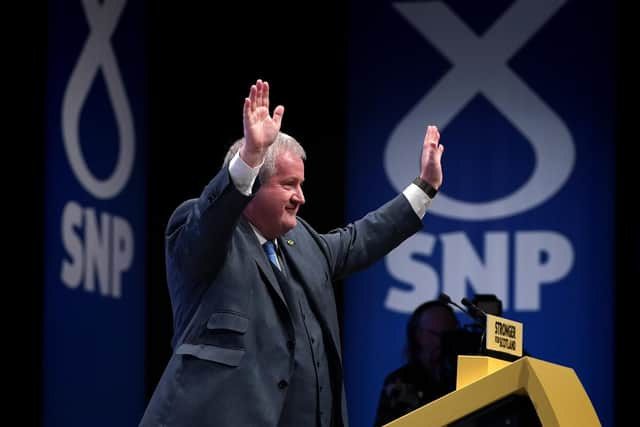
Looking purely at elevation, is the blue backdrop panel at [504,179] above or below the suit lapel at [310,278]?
above

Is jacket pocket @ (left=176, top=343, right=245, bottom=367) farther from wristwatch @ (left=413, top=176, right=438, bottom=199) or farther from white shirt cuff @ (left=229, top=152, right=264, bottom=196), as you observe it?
wristwatch @ (left=413, top=176, right=438, bottom=199)

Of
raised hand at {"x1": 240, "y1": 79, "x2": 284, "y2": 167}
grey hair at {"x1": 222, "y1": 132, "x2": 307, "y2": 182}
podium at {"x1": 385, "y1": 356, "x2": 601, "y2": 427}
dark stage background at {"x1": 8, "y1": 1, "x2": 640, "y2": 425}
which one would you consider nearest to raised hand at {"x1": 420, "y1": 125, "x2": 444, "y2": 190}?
grey hair at {"x1": 222, "y1": 132, "x2": 307, "y2": 182}

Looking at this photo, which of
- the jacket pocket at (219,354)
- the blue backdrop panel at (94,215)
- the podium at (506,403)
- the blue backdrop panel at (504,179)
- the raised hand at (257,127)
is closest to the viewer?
the podium at (506,403)

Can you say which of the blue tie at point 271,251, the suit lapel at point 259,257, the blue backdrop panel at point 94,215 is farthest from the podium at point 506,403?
the blue backdrop panel at point 94,215

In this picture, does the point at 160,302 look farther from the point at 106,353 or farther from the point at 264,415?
the point at 264,415

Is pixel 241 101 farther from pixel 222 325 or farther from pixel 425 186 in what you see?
pixel 222 325

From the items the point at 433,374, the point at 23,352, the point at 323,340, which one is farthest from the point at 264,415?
the point at 433,374

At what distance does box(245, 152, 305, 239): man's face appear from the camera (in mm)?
2795

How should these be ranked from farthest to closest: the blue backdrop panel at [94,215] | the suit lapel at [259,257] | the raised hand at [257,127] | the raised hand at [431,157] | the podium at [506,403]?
the blue backdrop panel at [94,215]
the raised hand at [431,157]
the suit lapel at [259,257]
the raised hand at [257,127]
the podium at [506,403]

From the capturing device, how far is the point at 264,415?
2621mm

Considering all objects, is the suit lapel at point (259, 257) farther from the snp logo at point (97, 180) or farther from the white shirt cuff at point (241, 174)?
the snp logo at point (97, 180)

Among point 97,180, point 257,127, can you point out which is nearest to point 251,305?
point 257,127

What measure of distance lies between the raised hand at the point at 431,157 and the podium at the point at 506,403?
2.97 ft

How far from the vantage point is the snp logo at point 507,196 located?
5930mm
